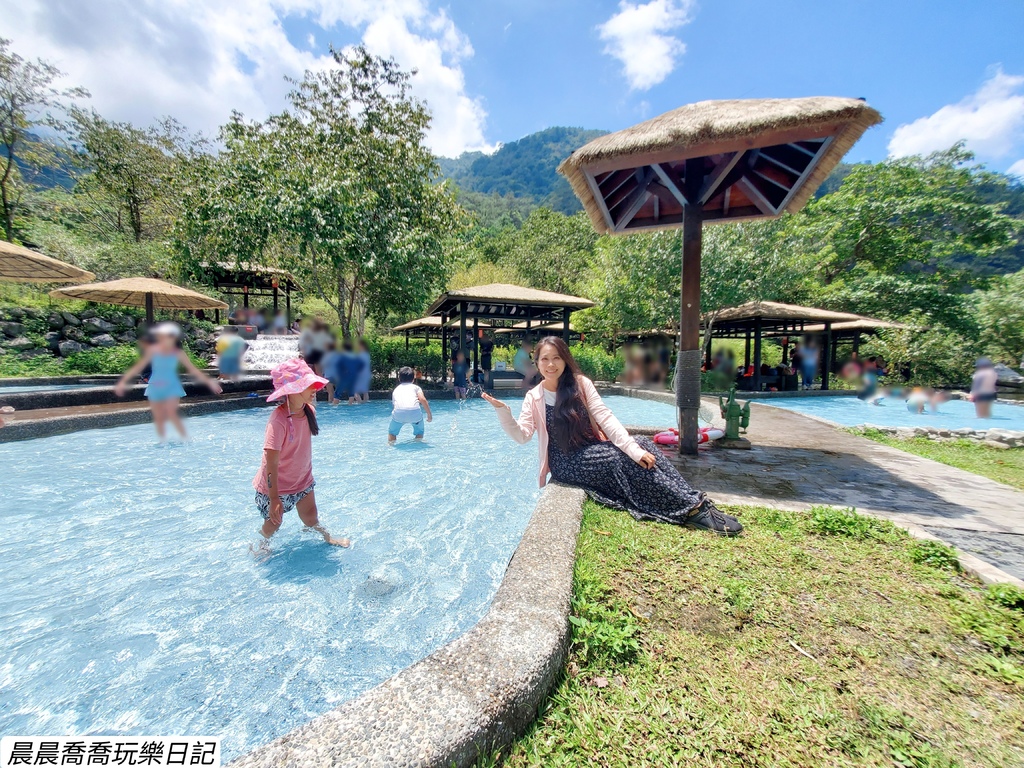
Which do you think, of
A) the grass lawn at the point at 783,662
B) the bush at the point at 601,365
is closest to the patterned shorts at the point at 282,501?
the grass lawn at the point at 783,662

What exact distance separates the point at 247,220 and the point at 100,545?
739 cm

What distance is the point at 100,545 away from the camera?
12.5 feet

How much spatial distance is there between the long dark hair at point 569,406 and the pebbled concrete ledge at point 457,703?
63.8 inches

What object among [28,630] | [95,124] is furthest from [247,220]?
[95,124]

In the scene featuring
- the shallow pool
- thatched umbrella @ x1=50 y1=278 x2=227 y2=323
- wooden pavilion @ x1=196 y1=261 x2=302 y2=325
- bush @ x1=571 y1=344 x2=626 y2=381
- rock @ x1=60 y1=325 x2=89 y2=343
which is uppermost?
wooden pavilion @ x1=196 y1=261 x2=302 y2=325

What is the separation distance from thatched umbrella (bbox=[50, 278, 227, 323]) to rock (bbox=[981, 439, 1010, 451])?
11.0m

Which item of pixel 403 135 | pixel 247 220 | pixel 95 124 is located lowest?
pixel 247 220

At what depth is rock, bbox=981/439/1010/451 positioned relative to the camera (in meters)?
6.89

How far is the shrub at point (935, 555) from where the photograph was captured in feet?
8.86

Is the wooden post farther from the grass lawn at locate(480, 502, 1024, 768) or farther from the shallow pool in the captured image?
the shallow pool

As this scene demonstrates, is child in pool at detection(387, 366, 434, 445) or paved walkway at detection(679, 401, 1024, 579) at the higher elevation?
child in pool at detection(387, 366, 434, 445)

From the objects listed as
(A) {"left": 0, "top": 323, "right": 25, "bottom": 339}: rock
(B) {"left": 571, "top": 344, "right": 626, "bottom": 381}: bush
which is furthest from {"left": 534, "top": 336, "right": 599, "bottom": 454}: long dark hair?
(A) {"left": 0, "top": 323, "right": 25, "bottom": 339}: rock

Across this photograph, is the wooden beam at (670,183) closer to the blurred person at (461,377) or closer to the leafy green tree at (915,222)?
the blurred person at (461,377)

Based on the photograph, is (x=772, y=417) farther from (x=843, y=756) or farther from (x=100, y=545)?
(x=100, y=545)
